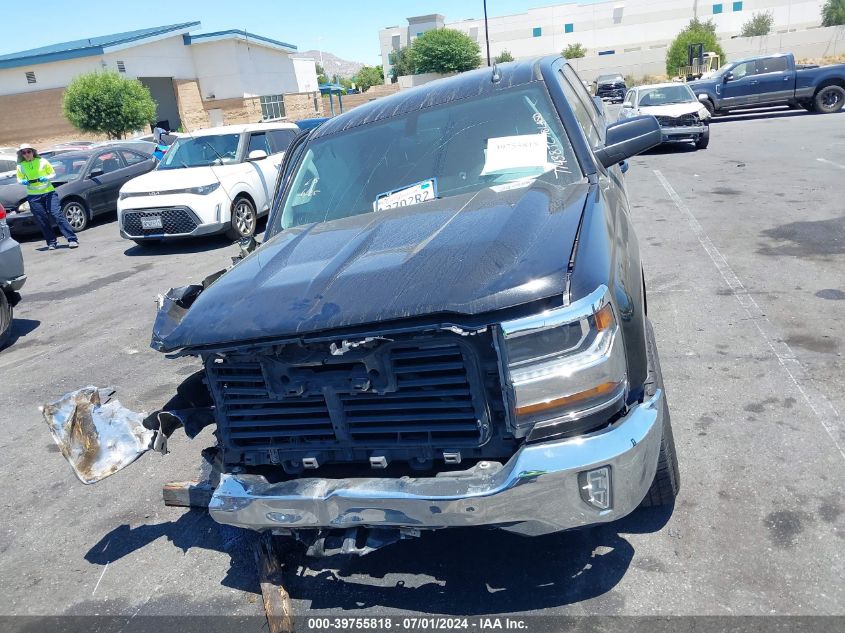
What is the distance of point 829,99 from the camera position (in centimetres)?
1959

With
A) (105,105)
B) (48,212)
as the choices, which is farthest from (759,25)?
(48,212)

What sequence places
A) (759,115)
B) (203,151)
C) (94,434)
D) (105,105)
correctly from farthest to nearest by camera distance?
(105,105), (759,115), (203,151), (94,434)

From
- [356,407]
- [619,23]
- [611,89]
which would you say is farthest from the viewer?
[619,23]

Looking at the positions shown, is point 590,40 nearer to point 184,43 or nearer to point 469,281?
point 184,43

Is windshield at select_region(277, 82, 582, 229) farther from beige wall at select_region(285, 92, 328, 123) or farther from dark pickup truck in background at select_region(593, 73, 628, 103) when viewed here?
beige wall at select_region(285, 92, 328, 123)

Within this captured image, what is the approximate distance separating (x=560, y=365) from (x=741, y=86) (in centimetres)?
2051

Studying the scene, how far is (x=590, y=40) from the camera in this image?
9056 centimetres

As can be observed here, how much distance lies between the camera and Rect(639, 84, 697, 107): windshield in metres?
15.6

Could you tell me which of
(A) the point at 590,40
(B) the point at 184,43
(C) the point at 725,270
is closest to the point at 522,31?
(A) the point at 590,40

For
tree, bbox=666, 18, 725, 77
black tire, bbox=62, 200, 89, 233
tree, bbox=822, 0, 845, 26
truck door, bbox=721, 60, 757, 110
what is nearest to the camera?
black tire, bbox=62, 200, 89, 233

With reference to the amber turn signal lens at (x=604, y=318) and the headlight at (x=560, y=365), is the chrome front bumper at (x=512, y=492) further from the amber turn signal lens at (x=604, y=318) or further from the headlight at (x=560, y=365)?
the amber turn signal lens at (x=604, y=318)

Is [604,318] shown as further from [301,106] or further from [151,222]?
[301,106]

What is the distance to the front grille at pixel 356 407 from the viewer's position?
2498mm

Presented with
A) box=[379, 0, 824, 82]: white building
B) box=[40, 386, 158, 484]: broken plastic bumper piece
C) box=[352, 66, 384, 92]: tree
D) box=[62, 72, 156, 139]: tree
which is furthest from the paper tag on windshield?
box=[352, 66, 384, 92]: tree
